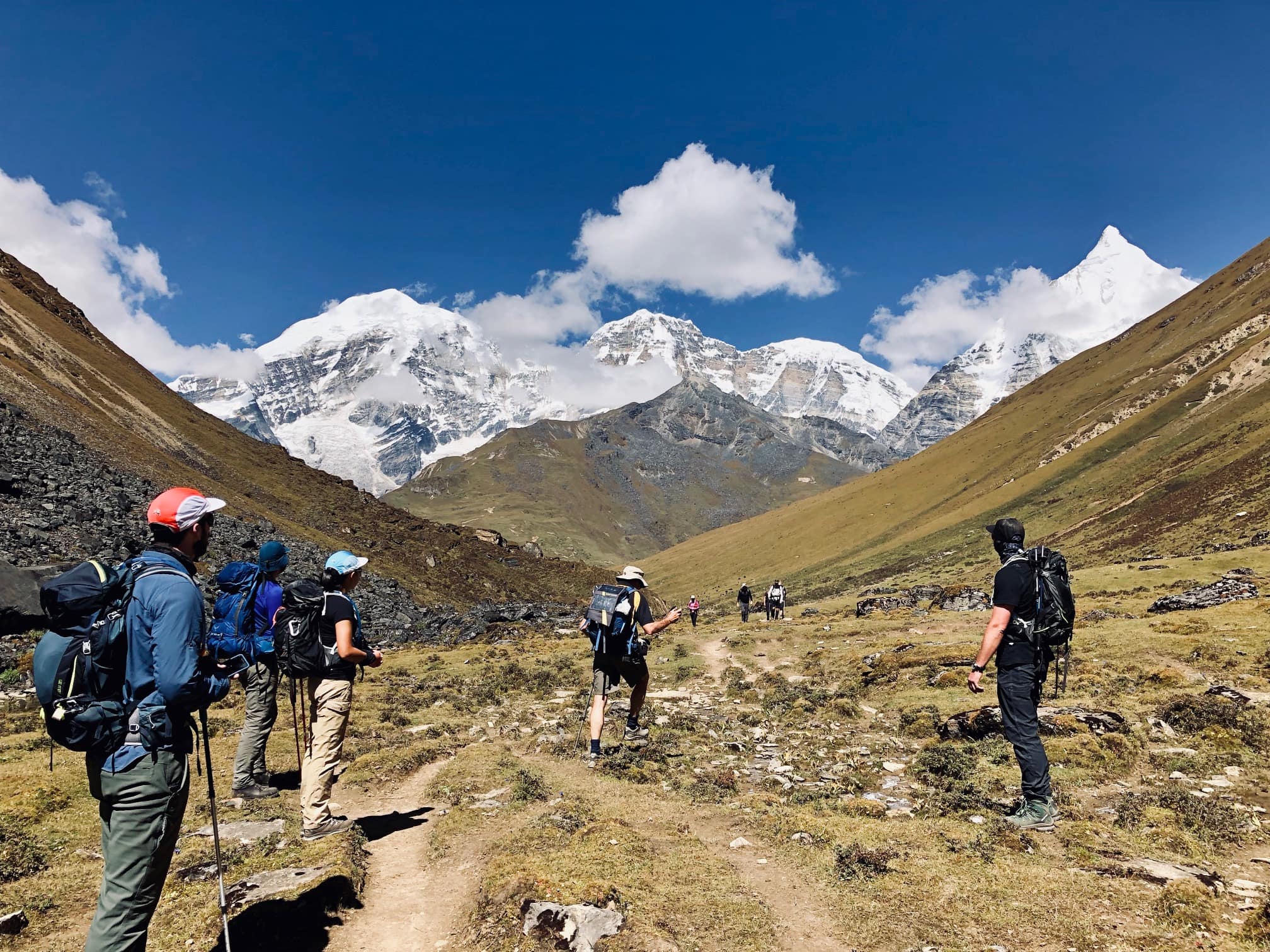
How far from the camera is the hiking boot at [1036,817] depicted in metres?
8.80

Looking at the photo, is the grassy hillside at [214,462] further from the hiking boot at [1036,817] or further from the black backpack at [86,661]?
the black backpack at [86,661]

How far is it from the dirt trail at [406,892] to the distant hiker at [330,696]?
0.90m

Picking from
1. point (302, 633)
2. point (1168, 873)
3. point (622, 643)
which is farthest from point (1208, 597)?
point (302, 633)

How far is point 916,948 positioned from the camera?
6168mm

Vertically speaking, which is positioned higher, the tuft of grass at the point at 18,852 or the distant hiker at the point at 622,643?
the distant hiker at the point at 622,643

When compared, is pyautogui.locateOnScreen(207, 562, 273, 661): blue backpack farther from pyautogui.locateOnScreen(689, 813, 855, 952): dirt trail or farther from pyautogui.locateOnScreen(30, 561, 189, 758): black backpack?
pyautogui.locateOnScreen(689, 813, 855, 952): dirt trail

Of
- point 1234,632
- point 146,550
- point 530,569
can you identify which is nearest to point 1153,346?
point 530,569

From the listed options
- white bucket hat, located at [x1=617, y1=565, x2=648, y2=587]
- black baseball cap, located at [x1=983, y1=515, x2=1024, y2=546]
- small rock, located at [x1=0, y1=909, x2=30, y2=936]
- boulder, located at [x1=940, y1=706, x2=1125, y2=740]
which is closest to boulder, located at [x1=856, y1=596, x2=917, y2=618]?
boulder, located at [x1=940, y1=706, x2=1125, y2=740]

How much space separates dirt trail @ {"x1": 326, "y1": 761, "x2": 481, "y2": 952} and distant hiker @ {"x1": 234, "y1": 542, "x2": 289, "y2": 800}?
189cm

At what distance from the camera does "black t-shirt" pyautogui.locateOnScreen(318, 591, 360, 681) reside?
30.8 ft

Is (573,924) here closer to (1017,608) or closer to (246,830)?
(246,830)

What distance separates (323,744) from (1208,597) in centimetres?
3202

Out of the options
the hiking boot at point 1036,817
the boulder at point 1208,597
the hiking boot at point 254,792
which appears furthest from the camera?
the boulder at point 1208,597

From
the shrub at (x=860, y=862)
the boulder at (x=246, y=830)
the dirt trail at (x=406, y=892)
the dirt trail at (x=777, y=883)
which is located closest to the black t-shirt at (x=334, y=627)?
the boulder at (x=246, y=830)
